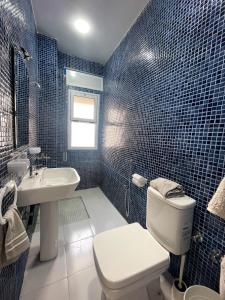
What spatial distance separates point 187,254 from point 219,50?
150 centimetres

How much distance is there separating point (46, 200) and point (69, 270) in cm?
73

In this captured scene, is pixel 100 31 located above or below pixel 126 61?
above

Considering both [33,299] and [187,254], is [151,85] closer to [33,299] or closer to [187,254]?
[187,254]

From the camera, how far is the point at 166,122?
1318mm

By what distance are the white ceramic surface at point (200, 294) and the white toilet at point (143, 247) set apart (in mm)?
189

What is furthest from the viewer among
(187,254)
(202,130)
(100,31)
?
(100,31)

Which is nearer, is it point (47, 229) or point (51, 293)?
point (51, 293)

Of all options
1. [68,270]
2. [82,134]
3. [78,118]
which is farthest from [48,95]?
[68,270]

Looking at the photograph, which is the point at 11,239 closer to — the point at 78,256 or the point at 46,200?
the point at 46,200

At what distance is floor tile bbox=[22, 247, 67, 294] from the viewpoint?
1.18 metres

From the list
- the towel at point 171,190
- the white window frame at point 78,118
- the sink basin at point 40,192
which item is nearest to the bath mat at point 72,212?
the sink basin at point 40,192

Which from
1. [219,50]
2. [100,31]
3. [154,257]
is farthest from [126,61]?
[154,257]

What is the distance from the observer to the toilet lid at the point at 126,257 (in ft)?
2.65

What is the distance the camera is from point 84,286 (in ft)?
3.88
